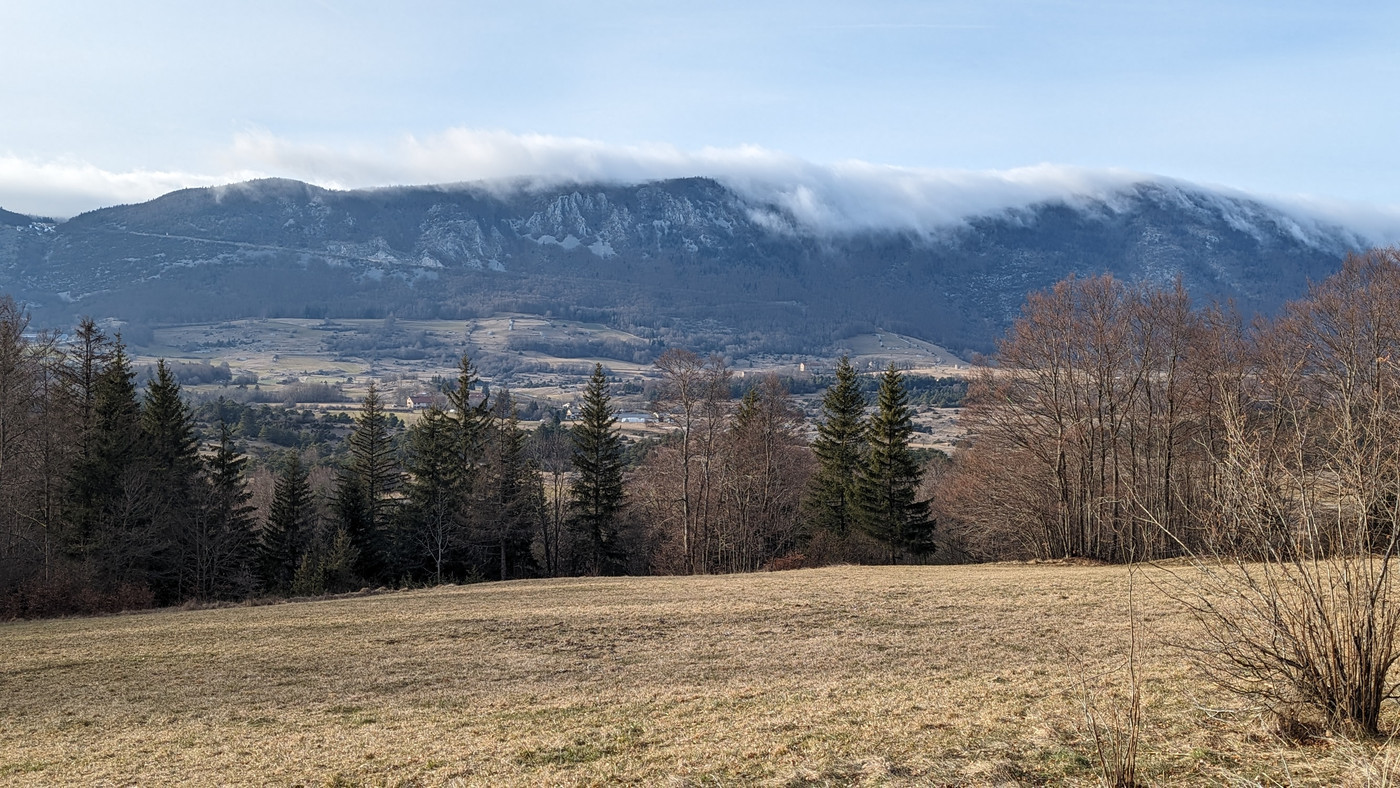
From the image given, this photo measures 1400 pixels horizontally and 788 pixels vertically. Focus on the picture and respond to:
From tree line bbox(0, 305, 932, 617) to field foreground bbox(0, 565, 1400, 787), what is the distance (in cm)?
1330

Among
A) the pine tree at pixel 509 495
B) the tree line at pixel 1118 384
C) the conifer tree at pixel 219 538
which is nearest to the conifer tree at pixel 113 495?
the conifer tree at pixel 219 538

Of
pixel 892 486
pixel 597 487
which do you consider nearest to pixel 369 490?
pixel 597 487

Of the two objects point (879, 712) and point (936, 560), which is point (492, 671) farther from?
point (936, 560)

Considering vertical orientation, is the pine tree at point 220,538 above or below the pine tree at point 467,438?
below

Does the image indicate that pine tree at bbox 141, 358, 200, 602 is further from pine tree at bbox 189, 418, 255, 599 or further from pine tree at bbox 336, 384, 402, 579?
pine tree at bbox 336, 384, 402, 579

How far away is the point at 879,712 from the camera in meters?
9.30

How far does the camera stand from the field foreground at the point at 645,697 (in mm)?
7227

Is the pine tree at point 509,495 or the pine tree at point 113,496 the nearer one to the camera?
the pine tree at point 113,496

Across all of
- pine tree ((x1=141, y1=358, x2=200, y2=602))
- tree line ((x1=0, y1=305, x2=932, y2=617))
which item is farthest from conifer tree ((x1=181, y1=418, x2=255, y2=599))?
pine tree ((x1=141, y1=358, x2=200, y2=602))

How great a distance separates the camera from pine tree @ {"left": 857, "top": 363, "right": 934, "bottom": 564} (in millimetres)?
42000

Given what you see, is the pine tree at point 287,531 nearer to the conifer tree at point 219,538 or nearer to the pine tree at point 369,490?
the conifer tree at point 219,538

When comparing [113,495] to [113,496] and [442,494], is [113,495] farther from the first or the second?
[442,494]

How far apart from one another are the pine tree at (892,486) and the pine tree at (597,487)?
600 inches

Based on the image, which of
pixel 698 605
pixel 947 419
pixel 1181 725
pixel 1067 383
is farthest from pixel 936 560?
pixel 947 419
